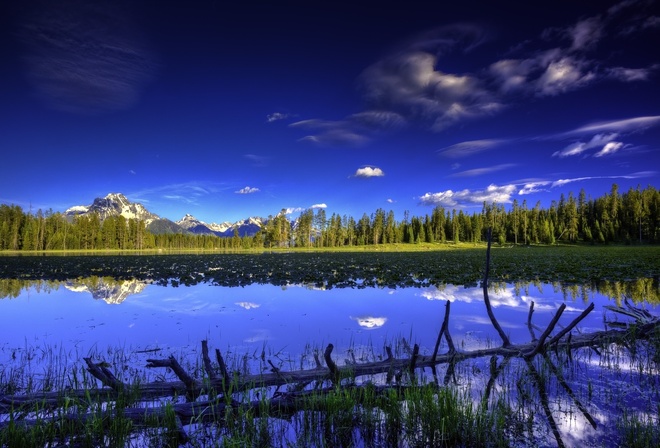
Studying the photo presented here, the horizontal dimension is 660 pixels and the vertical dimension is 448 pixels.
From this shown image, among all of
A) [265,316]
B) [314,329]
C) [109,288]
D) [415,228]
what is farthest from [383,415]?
[415,228]

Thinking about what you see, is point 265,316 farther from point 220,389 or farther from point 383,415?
point 383,415

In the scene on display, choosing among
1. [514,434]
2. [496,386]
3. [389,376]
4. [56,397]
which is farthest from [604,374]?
[56,397]

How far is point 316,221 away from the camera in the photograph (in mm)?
123750

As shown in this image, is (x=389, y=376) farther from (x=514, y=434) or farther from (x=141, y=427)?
A: (x=141, y=427)

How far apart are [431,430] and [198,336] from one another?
7.23 meters

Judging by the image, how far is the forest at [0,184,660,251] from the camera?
292 ft

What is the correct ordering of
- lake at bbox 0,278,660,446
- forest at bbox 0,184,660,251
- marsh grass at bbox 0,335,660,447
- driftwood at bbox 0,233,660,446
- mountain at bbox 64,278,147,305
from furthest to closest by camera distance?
1. forest at bbox 0,184,660,251
2. mountain at bbox 64,278,147,305
3. lake at bbox 0,278,660,446
4. driftwood at bbox 0,233,660,446
5. marsh grass at bbox 0,335,660,447

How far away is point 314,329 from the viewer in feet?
34.2

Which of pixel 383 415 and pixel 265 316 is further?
pixel 265 316

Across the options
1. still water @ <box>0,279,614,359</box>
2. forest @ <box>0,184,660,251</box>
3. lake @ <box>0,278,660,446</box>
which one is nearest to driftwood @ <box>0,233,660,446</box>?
Answer: lake @ <box>0,278,660,446</box>

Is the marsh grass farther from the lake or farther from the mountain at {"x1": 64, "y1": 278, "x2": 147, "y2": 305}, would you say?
the mountain at {"x1": 64, "y1": 278, "x2": 147, "y2": 305}

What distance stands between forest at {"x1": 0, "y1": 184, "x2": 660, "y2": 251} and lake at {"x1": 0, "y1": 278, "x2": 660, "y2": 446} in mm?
90656

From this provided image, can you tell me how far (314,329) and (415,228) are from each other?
114 metres

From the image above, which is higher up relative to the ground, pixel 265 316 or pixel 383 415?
pixel 383 415
